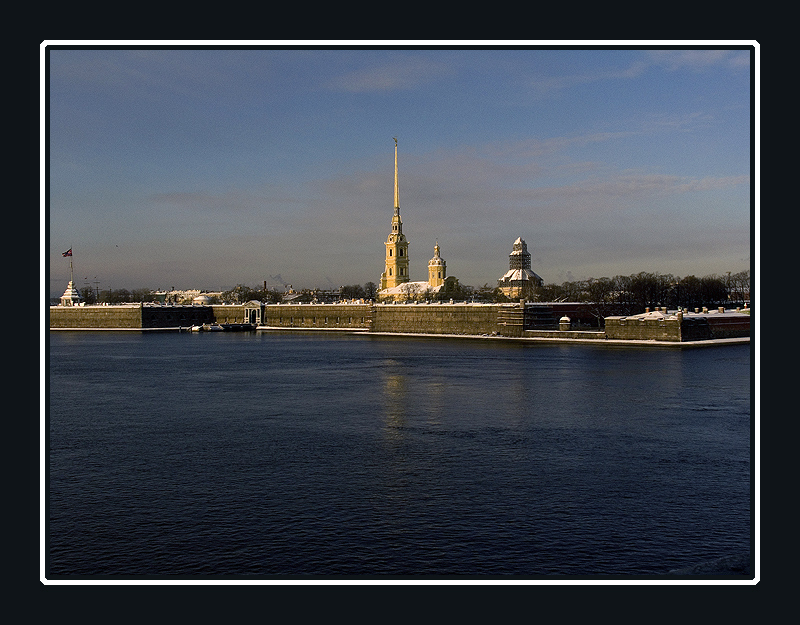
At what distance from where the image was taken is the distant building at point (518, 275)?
15038cm

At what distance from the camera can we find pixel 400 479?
18.3 m

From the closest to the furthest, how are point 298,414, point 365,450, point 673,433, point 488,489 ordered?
point 488,489 → point 365,450 → point 673,433 → point 298,414

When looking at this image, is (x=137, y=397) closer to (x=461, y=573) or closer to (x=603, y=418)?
(x=603, y=418)

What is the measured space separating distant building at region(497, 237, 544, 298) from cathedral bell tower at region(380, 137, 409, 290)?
1973cm

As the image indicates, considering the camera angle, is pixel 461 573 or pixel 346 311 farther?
pixel 346 311

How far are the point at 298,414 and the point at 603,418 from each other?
1093cm

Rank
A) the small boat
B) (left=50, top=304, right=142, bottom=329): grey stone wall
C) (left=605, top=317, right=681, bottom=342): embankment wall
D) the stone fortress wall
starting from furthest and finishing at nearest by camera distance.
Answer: (left=50, top=304, right=142, bottom=329): grey stone wall, the small boat, the stone fortress wall, (left=605, top=317, right=681, bottom=342): embankment wall

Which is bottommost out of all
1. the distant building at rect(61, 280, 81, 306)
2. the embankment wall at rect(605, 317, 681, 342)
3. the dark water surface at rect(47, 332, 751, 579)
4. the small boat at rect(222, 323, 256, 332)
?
the dark water surface at rect(47, 332, 751, 579)

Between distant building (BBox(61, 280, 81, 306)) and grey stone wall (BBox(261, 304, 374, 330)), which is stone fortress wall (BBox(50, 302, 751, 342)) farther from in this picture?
distant building (BBox(61, 280, 81, 306))

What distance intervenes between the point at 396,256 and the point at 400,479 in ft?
432

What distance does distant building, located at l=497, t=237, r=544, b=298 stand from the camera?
493ft

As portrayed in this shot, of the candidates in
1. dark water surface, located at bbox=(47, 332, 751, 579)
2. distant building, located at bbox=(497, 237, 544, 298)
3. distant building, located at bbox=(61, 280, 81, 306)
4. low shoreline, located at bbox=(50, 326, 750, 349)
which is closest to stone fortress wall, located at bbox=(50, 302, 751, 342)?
low shoreline, located at bbox=(50, 326, 750, 349)

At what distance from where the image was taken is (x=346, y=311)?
375ft
